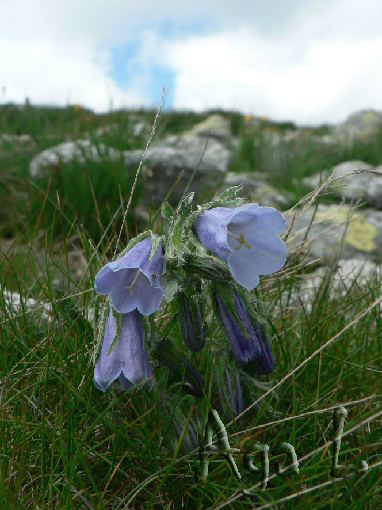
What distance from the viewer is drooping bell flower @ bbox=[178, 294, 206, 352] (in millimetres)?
1286

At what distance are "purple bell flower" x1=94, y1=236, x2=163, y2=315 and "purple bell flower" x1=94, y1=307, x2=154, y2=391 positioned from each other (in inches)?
1.8

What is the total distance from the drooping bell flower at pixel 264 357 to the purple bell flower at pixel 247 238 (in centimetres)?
21

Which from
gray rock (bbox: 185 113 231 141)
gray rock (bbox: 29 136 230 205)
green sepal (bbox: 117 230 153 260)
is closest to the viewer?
green sepal (bbox: 117 230 153 260)

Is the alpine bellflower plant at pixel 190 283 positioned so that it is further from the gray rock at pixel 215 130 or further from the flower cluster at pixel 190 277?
the gray rock at pixel 215 130

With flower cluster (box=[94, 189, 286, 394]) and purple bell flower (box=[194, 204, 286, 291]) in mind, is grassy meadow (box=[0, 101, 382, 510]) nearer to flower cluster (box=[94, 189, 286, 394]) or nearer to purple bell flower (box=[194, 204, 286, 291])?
flower cluster (box=[94, 189, 286, 394])

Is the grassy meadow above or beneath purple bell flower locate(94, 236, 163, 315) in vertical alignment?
beneath

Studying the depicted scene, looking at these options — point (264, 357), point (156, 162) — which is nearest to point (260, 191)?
point (156, 162)

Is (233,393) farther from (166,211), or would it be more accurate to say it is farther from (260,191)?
(260,191)

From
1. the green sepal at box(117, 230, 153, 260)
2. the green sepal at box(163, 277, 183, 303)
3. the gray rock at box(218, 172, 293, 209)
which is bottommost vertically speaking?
the gray rock at box(218, 172, 293, 209)

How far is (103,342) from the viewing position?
1.26m

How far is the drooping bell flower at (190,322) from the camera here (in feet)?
4.22

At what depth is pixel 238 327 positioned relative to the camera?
1.29m

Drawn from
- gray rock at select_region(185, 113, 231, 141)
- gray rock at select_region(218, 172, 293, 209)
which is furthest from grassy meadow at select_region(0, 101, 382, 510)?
gray rock at select_region(185, 113, 231, 141)

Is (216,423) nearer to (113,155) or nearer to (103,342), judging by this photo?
(103,342)
